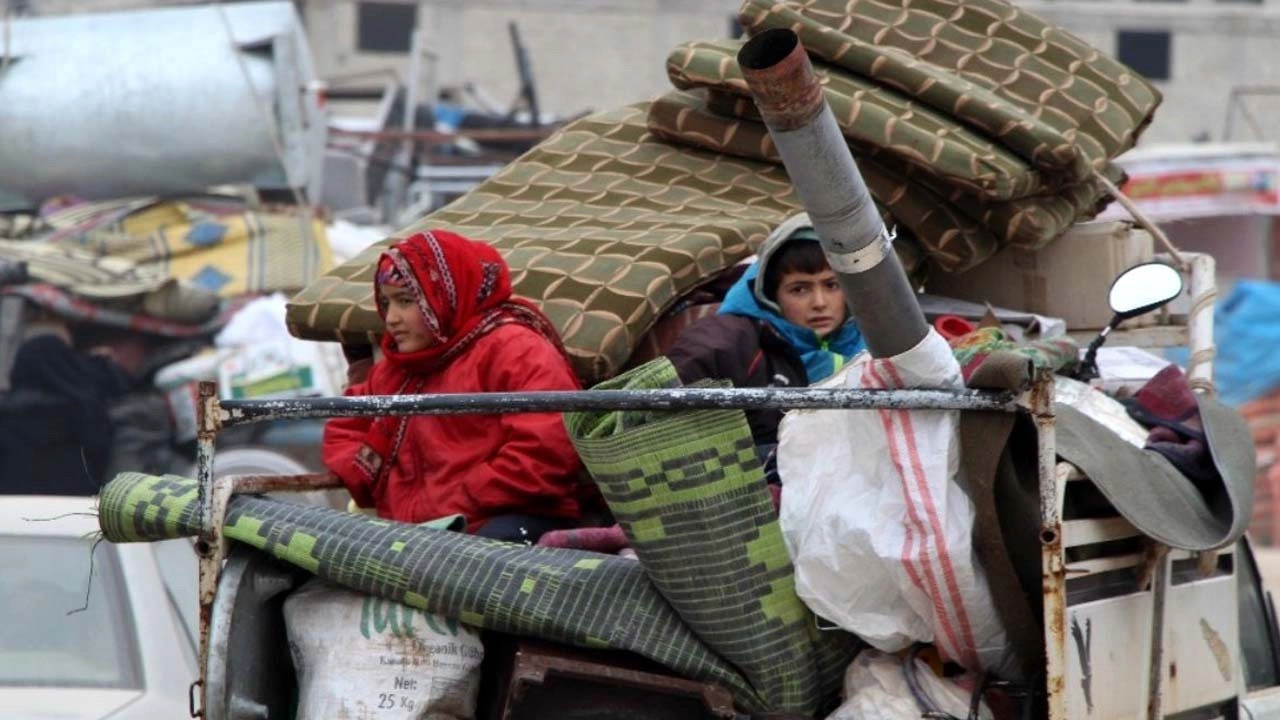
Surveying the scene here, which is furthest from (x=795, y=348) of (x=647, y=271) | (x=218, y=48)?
(x=218, y=48)

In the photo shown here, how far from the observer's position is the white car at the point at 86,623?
462cm

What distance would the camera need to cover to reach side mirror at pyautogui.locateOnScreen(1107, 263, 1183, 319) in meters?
4.14

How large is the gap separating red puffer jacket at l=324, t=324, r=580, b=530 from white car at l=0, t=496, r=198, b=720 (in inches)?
30.4

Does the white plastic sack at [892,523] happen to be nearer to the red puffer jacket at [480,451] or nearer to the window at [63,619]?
the red puffer jacket at [480,451]

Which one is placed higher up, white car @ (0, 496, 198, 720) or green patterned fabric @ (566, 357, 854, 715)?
green patterned fabric @ (566, 357, 854, 715)

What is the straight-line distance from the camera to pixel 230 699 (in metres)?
3.27

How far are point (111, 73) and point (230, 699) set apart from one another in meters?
8.66

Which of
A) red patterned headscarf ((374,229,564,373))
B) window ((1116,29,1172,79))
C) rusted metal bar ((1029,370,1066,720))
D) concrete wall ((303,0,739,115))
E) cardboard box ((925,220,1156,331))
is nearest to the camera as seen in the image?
rusted metal bar ((1029,370,1066,720))

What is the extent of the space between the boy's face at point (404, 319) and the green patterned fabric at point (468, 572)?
29.5 inches

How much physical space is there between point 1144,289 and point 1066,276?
1.03 m

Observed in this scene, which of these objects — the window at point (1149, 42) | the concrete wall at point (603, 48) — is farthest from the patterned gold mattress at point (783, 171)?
the window at point (1149, 42)

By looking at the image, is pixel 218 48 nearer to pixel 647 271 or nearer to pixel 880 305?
pixel 647 271

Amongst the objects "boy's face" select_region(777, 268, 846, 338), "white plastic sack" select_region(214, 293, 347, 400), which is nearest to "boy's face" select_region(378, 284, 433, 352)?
"boy's face" select_region(777, 268, 846, 338)

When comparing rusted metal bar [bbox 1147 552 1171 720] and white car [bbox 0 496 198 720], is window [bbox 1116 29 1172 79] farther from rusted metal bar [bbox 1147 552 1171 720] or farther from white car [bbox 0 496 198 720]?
rusted metal bar [bbox 1147 552 1171 720]
